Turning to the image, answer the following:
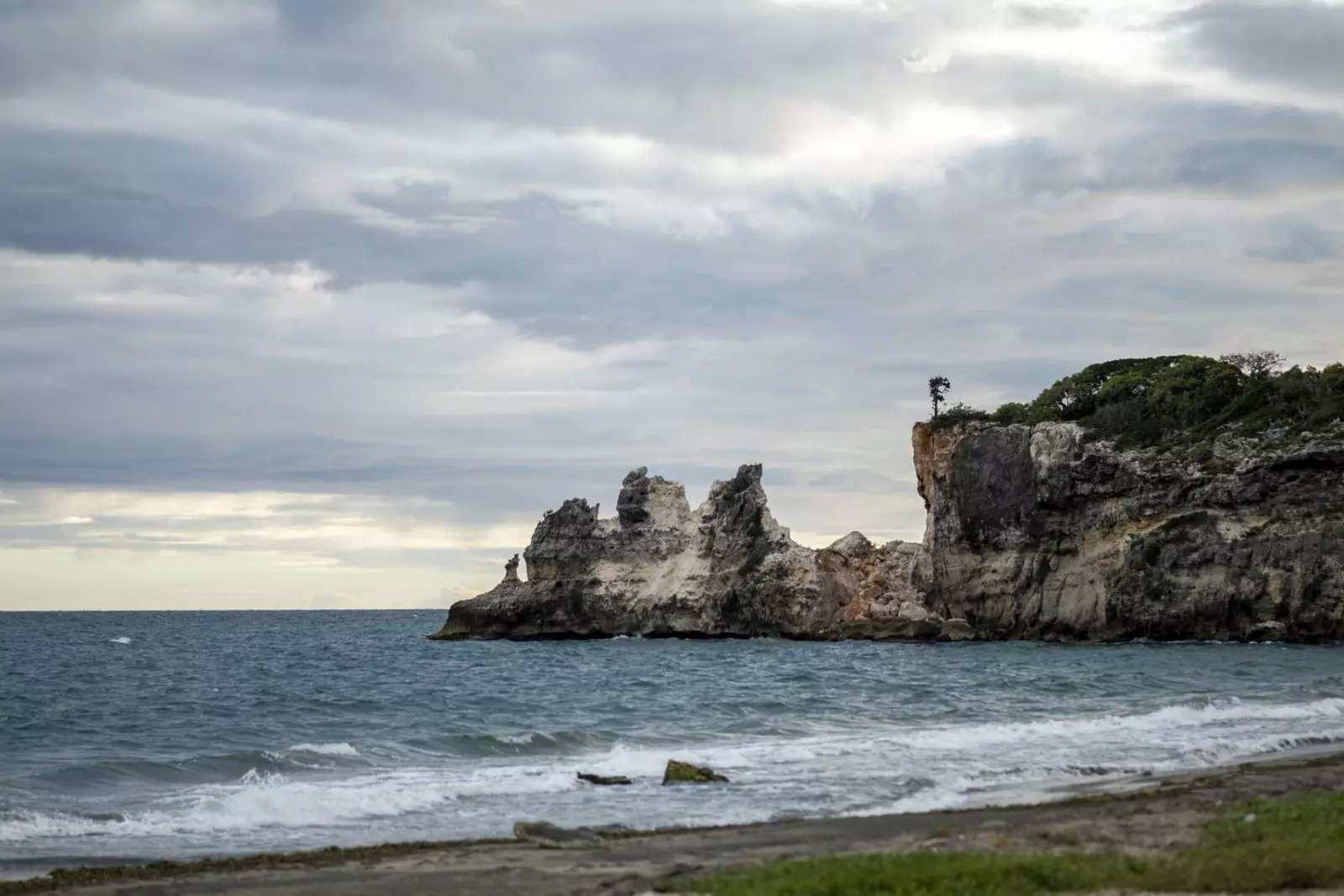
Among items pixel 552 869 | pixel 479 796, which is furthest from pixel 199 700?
pixel 552 869

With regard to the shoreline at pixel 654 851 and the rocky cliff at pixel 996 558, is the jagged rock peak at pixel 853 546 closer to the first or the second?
the rocky cliff at pixel 996 558

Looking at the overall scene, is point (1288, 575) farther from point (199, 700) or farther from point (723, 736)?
point (199, 700)

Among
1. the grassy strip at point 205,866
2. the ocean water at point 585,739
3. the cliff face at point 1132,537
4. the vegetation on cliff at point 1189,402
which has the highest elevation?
the vegetation on cliff at point 1189,402

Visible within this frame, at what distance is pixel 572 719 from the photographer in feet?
117

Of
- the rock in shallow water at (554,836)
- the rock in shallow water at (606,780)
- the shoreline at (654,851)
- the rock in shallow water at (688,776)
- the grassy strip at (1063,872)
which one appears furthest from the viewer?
the rock in shallow water at (606,780)

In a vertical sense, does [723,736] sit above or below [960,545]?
below

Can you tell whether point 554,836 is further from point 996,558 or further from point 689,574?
point 689,574

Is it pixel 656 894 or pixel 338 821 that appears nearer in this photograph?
pixel 656 894

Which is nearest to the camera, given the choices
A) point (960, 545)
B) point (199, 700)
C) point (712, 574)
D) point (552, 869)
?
point (552, 869)

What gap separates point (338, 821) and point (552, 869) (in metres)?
6.84

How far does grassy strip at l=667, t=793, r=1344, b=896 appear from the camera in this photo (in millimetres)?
11672

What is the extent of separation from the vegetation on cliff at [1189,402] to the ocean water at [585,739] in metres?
18.5

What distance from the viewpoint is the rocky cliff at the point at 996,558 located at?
69000mm

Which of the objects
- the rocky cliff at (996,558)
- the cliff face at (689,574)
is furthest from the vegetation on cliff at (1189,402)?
the cliff face at (689,574)
